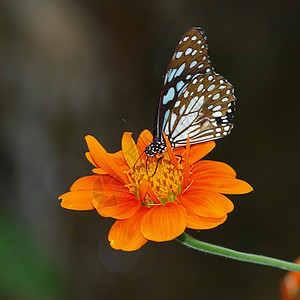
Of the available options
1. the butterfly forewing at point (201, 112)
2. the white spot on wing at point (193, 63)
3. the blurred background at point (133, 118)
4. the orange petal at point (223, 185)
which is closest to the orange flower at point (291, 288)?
the orange petal at point (223, 185)

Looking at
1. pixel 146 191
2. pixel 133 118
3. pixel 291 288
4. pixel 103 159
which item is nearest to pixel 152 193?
pixel 146 191

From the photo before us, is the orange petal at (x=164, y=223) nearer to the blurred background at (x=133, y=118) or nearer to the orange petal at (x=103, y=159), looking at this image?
the orange petal at (x=103, y=159)

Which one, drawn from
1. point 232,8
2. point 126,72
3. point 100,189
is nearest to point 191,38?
point 100,189

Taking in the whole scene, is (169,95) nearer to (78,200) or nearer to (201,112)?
(201,112)

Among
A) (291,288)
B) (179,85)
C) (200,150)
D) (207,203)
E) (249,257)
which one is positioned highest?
(179,85)

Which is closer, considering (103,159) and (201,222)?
(201,222)

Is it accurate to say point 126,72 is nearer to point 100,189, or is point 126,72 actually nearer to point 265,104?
point 265,104
